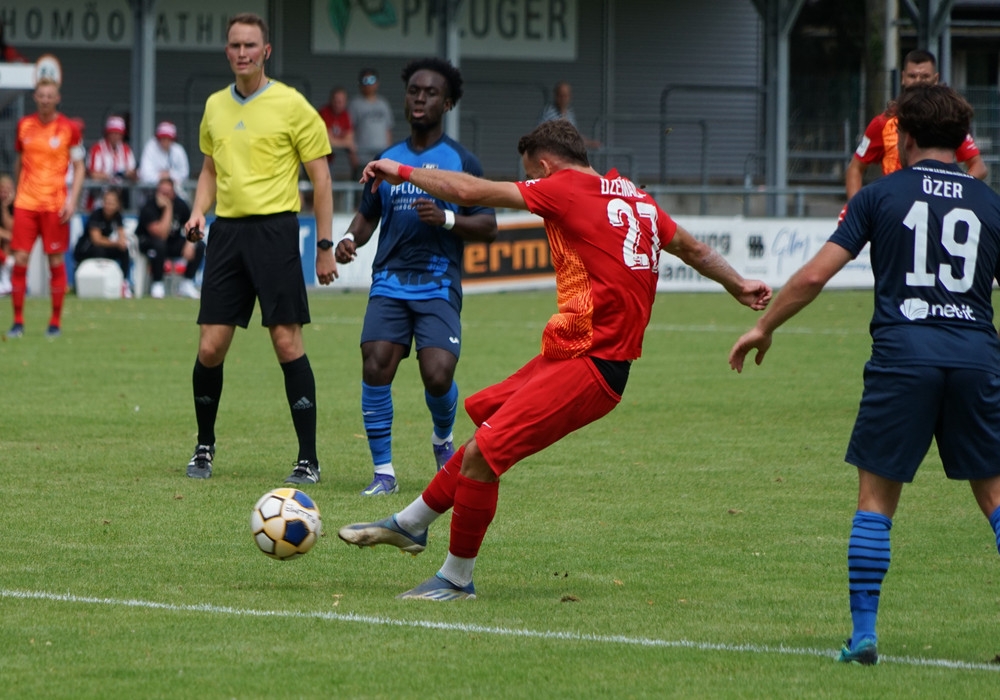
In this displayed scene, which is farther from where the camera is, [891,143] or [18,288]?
[18,288]

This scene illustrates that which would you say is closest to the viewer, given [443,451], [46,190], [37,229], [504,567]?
[504,567]

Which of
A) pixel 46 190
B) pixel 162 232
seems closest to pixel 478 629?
pixel 46 190

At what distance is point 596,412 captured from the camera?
237 inches

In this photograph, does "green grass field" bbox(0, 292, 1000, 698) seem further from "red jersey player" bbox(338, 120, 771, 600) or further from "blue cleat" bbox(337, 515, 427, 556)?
"red jersey player" bbox(338, 120, 771, 600)

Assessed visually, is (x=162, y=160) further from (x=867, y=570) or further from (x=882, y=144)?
(x=867, y=570)

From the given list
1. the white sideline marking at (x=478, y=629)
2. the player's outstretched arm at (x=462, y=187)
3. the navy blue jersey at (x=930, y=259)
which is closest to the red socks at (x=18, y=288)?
the white sideline marking at (x=478, y=629)

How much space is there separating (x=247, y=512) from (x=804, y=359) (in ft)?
27.8

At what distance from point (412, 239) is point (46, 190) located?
8849 mm

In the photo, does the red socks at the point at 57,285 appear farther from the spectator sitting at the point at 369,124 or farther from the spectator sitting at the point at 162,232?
the spectator sitting at the point at 369,124

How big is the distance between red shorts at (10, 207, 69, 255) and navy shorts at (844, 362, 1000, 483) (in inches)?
494

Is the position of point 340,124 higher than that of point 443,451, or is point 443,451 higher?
point 340,124

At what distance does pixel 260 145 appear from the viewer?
8.68 metres

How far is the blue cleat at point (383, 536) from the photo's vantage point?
6270mm

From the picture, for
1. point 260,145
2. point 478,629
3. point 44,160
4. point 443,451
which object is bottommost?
point 478,629
